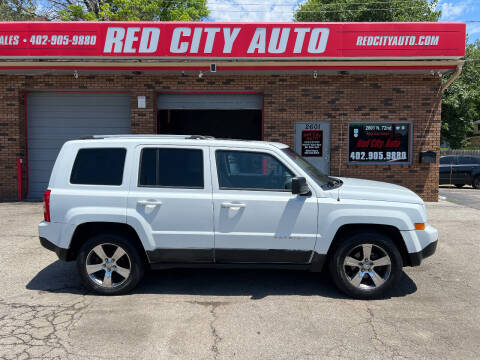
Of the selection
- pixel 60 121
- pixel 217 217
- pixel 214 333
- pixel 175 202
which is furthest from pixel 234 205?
pixel 60 121

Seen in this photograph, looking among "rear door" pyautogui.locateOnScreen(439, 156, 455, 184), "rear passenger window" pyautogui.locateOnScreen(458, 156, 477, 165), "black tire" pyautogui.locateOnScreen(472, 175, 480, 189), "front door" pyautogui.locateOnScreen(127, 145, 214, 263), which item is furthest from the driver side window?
"black tire" pyautogui.locateOnScreen(472, 175, 480, 189)

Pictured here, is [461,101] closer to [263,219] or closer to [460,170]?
[460,170]

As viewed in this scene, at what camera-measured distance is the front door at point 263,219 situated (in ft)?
14.5

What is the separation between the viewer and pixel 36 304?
4.38 metres

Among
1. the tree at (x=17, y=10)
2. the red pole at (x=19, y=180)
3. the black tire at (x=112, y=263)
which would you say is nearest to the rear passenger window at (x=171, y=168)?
the black tire at (x=112, y=263)

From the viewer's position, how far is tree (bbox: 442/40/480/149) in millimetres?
28391

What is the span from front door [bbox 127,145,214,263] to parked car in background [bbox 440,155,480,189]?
15535 mm

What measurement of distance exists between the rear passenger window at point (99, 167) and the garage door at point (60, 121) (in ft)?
24.5

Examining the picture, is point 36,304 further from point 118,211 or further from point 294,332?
point 294,332

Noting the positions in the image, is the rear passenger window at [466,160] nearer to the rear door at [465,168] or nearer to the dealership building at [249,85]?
the rear door at [465,168]

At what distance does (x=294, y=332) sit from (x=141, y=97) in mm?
9327

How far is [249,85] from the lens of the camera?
11.4 meters

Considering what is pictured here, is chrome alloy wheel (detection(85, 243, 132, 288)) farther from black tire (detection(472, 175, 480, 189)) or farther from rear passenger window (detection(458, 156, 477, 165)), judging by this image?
black tire (detection(472, 175, 480, 189))

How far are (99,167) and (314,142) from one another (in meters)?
7.86
